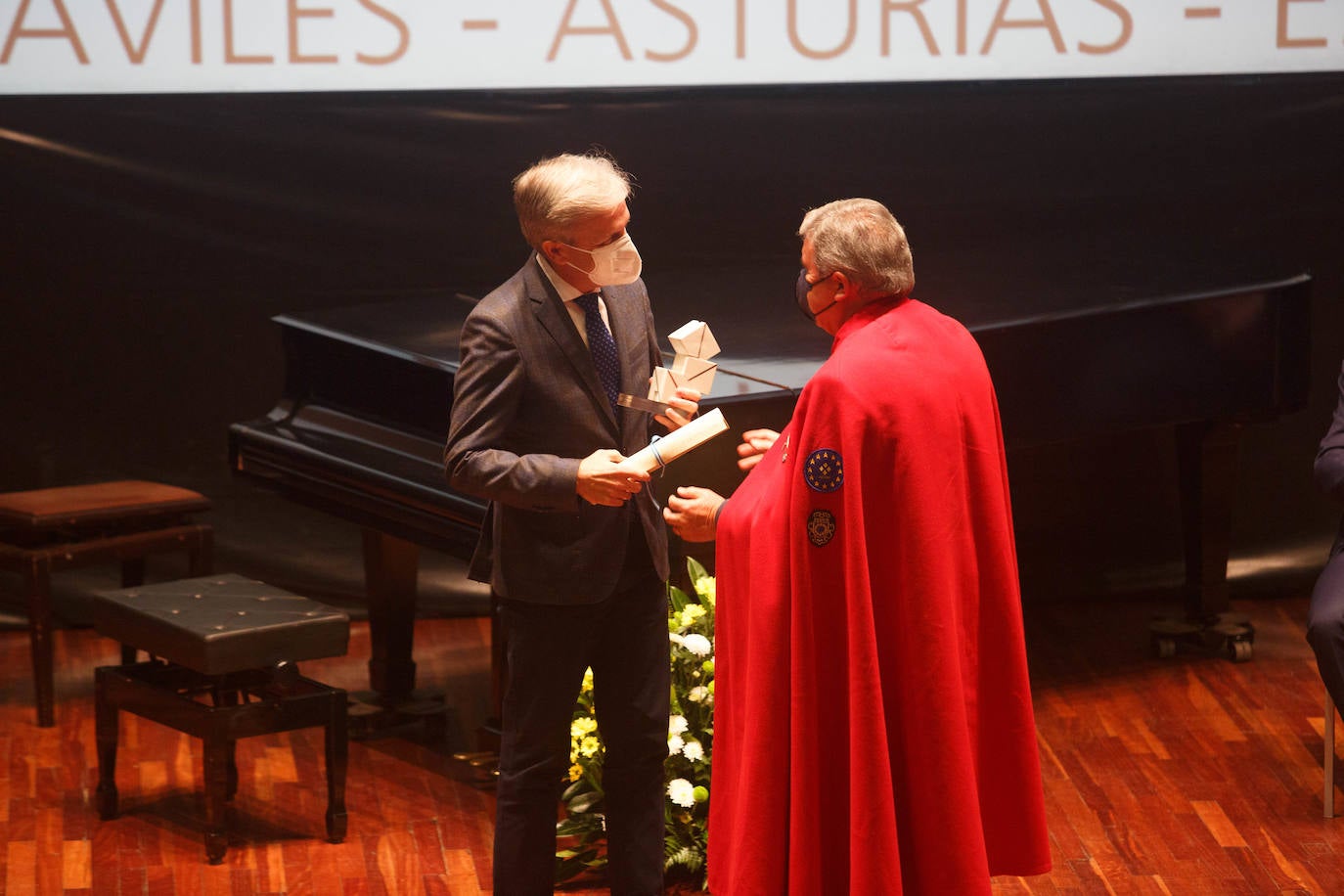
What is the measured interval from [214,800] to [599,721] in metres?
1.05

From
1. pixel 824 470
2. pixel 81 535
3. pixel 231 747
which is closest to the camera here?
pixel 824 470

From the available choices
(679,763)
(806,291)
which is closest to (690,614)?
(679,763)

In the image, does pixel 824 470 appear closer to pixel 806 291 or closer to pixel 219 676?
pixel 806 291

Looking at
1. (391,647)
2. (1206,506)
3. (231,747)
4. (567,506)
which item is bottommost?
(231,747)

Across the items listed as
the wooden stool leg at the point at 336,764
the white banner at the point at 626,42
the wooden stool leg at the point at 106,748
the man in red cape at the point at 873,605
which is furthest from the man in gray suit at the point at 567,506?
the white banner at the point at 626,42

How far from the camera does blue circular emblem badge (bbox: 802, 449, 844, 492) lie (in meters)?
2.57

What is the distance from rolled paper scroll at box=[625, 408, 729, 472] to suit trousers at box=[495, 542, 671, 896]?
0.25m

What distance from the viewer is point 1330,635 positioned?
362 centimetres

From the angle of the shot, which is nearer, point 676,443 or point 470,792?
point 676,443

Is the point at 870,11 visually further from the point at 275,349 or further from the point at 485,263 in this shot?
the point at 275,349

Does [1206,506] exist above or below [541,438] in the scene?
below

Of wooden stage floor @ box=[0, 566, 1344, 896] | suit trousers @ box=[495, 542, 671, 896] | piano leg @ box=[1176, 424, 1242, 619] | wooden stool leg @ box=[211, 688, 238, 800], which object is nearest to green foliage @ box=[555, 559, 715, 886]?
wooden stage floor @ box=[0, 566, 1344, 896]

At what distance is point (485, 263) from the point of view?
5.49 metres

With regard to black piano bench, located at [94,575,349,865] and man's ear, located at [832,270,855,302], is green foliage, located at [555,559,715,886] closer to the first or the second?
black piano bench, located at [94,575,349,865]
